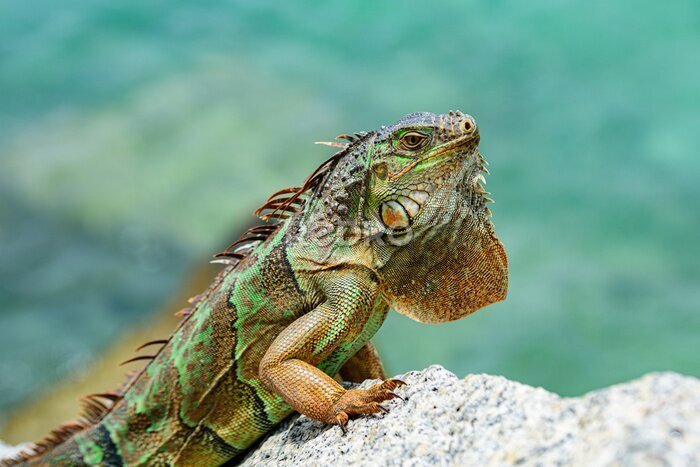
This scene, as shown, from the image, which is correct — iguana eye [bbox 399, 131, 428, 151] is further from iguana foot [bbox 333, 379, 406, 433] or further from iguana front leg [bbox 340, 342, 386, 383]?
iguana front leg [bbox 340, 342, 386, 383]

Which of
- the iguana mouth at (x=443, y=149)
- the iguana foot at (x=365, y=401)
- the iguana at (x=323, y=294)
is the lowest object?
the iguana foot at (x=365, y=401)

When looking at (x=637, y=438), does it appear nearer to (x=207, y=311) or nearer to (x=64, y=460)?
(x=207, y=311)

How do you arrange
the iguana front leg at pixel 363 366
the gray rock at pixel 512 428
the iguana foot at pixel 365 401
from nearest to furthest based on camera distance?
the gray rock at pixel 512 428
the iguana foot at pixel 365 401
the iguana front leg at pixel 363 366

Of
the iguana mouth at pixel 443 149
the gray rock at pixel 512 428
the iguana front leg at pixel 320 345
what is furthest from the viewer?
the iguana mouth at pixel 443 149

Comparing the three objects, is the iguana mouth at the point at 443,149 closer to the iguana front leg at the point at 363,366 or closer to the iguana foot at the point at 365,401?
the iguana foot at the point at 365,401

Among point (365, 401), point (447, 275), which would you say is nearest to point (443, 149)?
point (447, 275)

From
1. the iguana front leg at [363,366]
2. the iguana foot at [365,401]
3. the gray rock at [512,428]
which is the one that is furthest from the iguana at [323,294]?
the iguana front leg at [363,366]

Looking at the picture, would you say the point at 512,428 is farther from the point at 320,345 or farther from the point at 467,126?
the point at 467,126

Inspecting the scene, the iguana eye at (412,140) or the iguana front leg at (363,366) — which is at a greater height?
the iguana eye at (412,140)
